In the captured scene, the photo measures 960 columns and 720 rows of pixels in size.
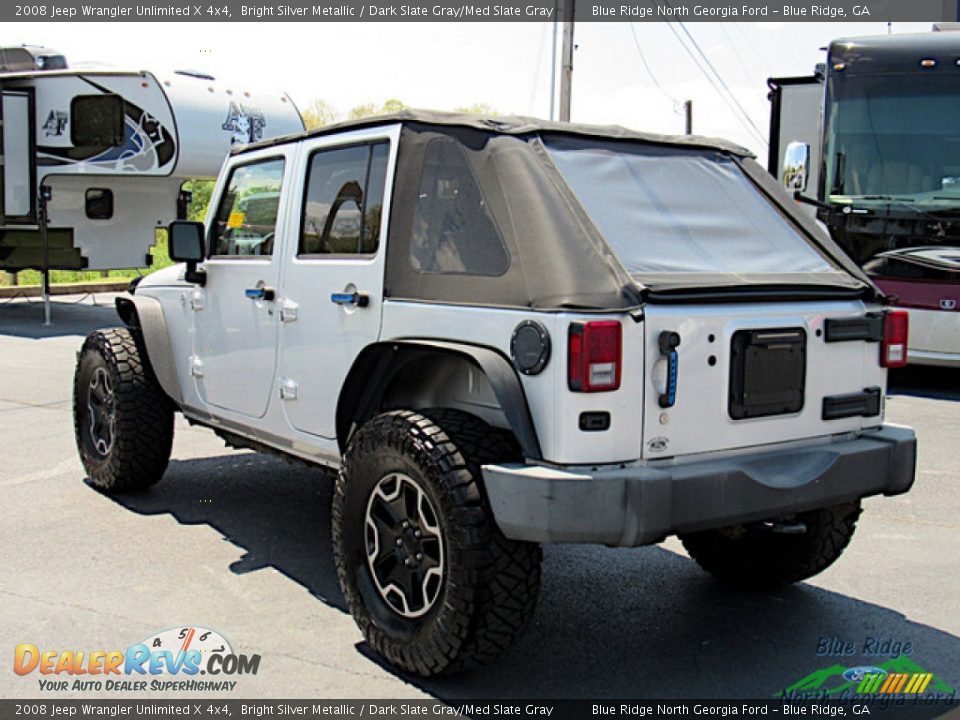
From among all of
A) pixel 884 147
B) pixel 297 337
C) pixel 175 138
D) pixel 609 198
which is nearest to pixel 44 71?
pixel 175 138

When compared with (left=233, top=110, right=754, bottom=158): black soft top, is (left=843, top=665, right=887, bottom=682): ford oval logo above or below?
below

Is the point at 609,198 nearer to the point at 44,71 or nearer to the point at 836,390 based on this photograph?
the point at 836,390

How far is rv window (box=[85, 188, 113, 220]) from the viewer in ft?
51.6

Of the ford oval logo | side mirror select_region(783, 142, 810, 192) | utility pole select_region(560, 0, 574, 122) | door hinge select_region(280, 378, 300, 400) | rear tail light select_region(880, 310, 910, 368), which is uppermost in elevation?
utility pole select_region(560, 0, 574, 122)

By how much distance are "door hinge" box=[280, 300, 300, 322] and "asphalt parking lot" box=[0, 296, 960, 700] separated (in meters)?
1.18

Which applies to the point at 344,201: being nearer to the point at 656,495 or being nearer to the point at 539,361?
the point at 539,361

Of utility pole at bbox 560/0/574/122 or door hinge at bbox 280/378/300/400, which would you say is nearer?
door hinge at bbox 280/378/300/400

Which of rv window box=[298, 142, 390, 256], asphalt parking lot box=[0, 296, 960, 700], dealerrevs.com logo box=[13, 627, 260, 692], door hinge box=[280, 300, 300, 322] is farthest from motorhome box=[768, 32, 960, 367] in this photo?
dealerrevs.com logo box=[13, 627, 260, 692]

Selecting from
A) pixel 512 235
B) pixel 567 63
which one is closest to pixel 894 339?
pixel 512 235

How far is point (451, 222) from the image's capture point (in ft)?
13.6

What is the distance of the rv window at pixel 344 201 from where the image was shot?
14.6 ft

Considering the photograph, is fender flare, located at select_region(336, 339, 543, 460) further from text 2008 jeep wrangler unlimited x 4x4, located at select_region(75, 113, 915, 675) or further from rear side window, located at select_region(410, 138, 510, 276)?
rear side window, located at select_region(410, 138, 510, 276)

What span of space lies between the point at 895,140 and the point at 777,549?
7013mm

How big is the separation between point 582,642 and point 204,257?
2747mm
